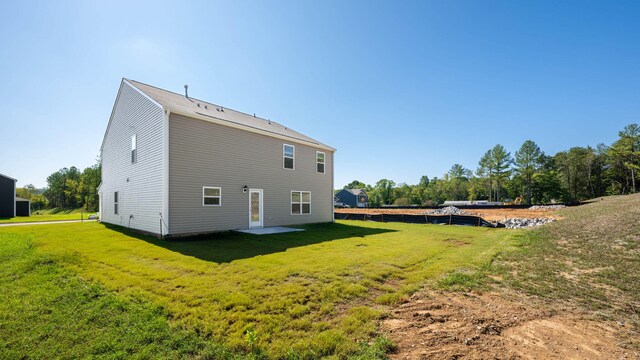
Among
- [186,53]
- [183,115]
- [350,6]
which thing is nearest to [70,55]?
[186,53]

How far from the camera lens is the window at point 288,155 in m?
14.4

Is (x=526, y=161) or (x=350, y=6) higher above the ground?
(x=350, y=6)

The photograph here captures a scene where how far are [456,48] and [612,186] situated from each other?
5957 cm

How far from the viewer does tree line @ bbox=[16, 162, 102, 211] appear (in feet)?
155

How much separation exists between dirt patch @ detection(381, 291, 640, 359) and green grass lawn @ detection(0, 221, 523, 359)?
1.23ft

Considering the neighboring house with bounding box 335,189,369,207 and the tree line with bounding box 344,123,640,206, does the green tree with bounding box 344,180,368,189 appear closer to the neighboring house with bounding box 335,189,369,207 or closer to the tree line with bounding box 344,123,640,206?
the neighboring house with bounding box 335,189,369,207

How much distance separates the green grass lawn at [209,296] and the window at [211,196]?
129 inches

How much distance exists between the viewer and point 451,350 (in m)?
2.69

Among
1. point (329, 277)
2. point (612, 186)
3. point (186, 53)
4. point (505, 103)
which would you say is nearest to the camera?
point (329, 277)

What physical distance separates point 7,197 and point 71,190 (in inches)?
1413

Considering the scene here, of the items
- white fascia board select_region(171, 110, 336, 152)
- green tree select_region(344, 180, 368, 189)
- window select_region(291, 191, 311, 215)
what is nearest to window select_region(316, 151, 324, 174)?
white fascia board select_region(171, 110, 336, 152)

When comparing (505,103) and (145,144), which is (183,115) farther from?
(505,103)

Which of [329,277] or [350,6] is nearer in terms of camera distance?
[329,277]

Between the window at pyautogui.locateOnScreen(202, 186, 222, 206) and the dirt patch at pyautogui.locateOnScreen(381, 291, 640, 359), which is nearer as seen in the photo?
the dirt patch at pyautogui.locateOnScreen(381, 291, 640, 359)
